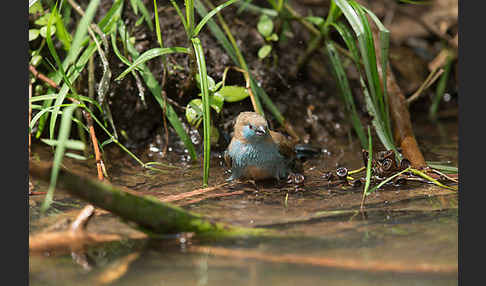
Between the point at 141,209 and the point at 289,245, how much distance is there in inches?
26.7

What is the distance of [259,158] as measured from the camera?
3725 millimetres

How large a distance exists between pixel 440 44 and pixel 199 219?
16.2 feet

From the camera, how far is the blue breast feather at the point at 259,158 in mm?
3723

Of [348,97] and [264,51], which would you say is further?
[264,51]

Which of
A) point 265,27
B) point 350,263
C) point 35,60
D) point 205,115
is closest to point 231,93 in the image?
point 205,115

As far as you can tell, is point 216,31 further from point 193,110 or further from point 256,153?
point 256,153

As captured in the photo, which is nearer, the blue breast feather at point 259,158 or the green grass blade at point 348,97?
the blue breast feather at point 259,158

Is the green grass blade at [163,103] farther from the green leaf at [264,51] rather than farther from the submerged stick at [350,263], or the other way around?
the submerged stick at [350,263]

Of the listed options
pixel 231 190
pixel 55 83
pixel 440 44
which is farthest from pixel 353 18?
pixel 440 44

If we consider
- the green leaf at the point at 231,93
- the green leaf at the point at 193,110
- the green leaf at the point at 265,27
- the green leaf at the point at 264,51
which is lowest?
the green leaf at the point at 193,110

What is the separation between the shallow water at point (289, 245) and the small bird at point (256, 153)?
0.75 ft

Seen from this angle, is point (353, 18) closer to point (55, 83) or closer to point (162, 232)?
point (162, 232)

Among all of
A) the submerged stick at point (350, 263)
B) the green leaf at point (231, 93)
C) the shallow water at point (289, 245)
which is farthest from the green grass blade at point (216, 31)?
the submerged stick at point (350, 263)

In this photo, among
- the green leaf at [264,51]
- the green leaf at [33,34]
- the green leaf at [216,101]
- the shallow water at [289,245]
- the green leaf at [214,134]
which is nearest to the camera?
the shallow water at [289,245]
